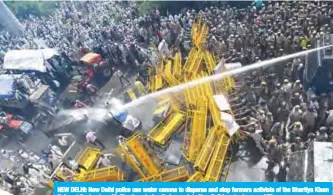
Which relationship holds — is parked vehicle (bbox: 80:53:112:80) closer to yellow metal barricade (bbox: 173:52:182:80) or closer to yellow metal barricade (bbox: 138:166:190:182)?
yellow metal barricade (bbox: 173:52:182:80)

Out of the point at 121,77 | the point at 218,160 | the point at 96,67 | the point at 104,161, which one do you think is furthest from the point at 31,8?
the point at 218,160

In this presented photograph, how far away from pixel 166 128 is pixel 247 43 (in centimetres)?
424

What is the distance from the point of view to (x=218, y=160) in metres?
14.2

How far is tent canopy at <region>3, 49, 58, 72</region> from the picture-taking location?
20.1 meters

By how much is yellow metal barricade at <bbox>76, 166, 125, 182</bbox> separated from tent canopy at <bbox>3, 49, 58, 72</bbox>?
6.94 metres

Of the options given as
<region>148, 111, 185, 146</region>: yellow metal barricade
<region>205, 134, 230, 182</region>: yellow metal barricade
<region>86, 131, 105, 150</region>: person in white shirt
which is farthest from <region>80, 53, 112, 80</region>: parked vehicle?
<region>205, 134, 230, 182</region>: yellow metal barricade

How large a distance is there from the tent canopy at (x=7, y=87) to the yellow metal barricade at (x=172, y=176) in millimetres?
7910

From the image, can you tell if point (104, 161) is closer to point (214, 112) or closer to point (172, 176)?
point (172, 176)

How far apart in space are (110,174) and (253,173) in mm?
4311

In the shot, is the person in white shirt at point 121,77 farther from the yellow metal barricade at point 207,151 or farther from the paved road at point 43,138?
the yellow metal barricade at point 207,151

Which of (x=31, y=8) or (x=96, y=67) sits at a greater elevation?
(x=31, y=8)

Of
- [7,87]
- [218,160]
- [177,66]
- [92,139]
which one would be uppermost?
[7,87]

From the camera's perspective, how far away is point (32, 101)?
1888 cm

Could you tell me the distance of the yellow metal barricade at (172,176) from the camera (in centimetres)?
1398
